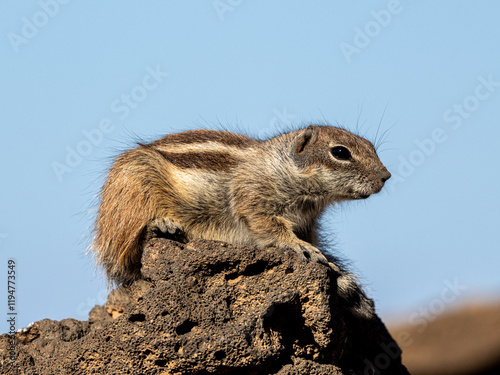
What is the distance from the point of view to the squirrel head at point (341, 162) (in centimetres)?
836

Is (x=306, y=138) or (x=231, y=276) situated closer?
(x=231, y=276)

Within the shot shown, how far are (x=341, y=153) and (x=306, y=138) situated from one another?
21.6 inches

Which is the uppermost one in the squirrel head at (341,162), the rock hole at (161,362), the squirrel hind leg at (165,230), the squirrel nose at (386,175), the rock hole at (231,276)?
the squirrel head at (341,162)

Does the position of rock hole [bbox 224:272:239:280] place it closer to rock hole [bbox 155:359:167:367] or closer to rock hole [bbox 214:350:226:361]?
rock hole [bbox 214:350:226:361]

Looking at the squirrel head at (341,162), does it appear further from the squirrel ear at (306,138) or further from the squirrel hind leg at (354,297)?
the squirrel hind leg at (354,297)

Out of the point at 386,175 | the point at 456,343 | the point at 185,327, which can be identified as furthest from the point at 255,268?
the point at 456,343

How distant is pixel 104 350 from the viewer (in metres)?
6.47

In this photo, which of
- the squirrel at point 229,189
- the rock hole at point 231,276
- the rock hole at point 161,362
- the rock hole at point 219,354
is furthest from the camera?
the squirrel at point 229,189

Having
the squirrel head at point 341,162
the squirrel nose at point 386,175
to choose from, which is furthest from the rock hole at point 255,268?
the squirrel nose at point 386,175

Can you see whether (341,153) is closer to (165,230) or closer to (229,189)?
(229,189)

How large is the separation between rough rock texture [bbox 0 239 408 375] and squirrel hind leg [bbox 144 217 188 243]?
2.01ft

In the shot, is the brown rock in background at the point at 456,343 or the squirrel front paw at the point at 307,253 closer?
the squirrel front paw at the point at 307,253

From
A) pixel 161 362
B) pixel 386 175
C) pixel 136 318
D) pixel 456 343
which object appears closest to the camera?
pixel 161 362

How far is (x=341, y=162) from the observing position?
846 centimetres
